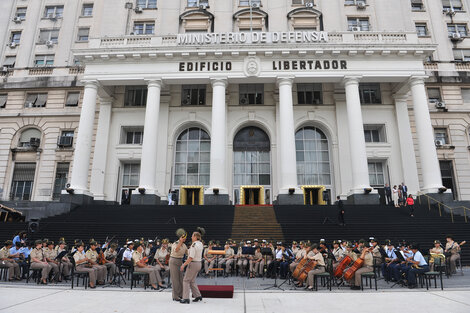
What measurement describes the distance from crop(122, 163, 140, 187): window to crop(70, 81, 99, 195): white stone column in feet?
14.5

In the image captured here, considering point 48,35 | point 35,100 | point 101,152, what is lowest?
point 101,152

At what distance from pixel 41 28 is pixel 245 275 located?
35.7 meters

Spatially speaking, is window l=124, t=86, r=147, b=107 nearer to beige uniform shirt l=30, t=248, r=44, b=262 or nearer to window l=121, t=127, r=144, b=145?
window l=121, t=127, r=144, b=145

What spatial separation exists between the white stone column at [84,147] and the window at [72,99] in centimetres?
640

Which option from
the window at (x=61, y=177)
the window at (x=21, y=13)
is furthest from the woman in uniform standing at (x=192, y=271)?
the window at (x=21, y=13)

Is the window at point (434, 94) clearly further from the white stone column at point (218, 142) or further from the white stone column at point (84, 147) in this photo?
the white stone column at point (84, 147)

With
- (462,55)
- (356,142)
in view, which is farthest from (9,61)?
(462,55)

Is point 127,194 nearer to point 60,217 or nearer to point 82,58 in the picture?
point 60,217

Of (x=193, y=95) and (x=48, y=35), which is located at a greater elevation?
(x=48, y=35)

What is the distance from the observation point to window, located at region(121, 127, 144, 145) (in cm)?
2855

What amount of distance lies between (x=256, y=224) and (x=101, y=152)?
1628 centimetres

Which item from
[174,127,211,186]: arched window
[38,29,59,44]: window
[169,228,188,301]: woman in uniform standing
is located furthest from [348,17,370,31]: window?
[38,29,59,44]: window

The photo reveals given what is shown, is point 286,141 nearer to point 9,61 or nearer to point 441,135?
point 441,135

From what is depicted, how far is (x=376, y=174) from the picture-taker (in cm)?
2733
